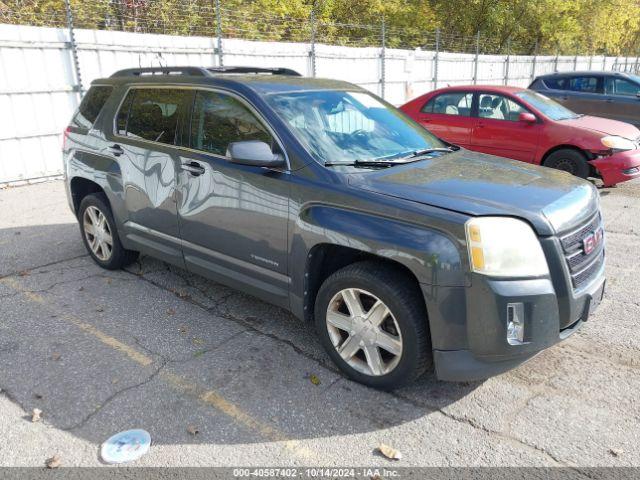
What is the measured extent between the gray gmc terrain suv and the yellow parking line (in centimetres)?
66

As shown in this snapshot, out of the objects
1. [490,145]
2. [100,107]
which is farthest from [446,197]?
[490,145]

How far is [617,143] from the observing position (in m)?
7.63

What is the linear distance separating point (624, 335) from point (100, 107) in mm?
Answer: 4848

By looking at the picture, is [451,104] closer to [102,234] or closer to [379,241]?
[102,234]

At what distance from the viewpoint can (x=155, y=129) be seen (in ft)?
14.5

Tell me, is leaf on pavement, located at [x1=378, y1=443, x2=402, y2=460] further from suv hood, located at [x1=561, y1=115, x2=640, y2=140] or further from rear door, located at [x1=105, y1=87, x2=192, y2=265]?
suv hood, located at [x1=561, y1=115, x2=640, y2=140]

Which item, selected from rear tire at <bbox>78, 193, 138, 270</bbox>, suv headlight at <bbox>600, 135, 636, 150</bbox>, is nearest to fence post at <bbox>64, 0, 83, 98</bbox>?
rear tire at <bbox>78, 193, 138, 270</bbox>

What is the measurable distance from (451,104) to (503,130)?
3.66 feet

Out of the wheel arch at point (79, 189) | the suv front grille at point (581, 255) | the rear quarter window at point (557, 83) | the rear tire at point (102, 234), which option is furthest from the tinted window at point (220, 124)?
the rear quarter window at point (557, 83)

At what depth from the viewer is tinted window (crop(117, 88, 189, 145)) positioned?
4246 millimetres

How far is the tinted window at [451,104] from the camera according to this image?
8938 mm

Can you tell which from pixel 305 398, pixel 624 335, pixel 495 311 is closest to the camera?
pixel 495 311

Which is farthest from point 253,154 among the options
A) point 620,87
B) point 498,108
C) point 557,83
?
point 620,87

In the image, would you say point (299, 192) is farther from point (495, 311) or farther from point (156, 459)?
point (156, 459)
